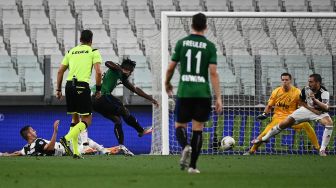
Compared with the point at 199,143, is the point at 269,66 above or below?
above

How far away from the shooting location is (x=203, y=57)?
343 inches

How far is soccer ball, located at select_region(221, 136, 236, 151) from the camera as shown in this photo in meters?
15.9

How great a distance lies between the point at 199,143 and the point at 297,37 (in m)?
9.49

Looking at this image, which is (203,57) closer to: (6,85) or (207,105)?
(207,105)

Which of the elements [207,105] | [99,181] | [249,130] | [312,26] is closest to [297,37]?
[312,26]

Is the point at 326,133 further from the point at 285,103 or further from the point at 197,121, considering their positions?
the point at 197,121

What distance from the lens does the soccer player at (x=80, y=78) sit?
11.8m

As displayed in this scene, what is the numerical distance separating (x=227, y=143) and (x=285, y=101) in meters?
1.43

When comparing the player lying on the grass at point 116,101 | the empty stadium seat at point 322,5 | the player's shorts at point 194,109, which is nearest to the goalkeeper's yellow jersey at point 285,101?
the player lying on the grass at point 116,101

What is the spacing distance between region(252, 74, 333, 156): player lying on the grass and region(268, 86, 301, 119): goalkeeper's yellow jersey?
35 centimetres

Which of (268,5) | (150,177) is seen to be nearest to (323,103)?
(150,177)

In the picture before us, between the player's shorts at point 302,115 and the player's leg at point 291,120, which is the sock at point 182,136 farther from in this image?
the player's shorts at point 302,115

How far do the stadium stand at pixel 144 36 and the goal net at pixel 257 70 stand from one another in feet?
0.09

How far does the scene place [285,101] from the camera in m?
16.1
